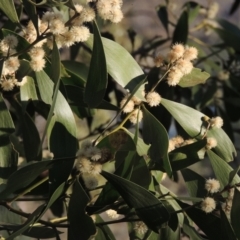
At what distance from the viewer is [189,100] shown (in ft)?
5.54

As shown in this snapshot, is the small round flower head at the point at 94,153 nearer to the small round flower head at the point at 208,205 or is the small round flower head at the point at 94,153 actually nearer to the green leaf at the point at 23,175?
the green leaf at the point at 23,175

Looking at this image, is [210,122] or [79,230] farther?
[210,122]

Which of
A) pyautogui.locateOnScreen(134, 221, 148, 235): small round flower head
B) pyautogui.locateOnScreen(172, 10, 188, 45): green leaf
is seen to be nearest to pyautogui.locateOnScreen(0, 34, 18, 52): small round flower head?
pyautogui.locateOnScreen(134, 221, 148, 235): small round flower head

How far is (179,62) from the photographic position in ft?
3.02

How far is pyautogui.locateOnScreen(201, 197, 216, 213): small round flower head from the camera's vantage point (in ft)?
2.92

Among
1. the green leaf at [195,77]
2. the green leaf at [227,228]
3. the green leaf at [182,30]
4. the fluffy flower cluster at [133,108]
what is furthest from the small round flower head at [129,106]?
the green leaf at [182,30]

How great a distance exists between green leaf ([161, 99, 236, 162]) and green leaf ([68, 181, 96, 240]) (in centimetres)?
21

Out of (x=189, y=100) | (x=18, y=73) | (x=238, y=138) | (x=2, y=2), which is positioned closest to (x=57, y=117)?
(x=18, y=73)

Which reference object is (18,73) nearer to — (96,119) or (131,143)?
(131,143)

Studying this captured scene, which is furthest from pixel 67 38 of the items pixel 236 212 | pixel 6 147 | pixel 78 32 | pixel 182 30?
pixel 182 30

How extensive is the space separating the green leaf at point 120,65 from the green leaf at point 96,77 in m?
0.07

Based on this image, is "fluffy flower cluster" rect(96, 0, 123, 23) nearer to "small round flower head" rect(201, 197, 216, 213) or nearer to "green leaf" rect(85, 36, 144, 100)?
"green leaf" rect(85, 36, 144, 100)

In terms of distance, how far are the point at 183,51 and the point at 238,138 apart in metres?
1.54

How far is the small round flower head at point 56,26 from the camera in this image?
31.8 inches
